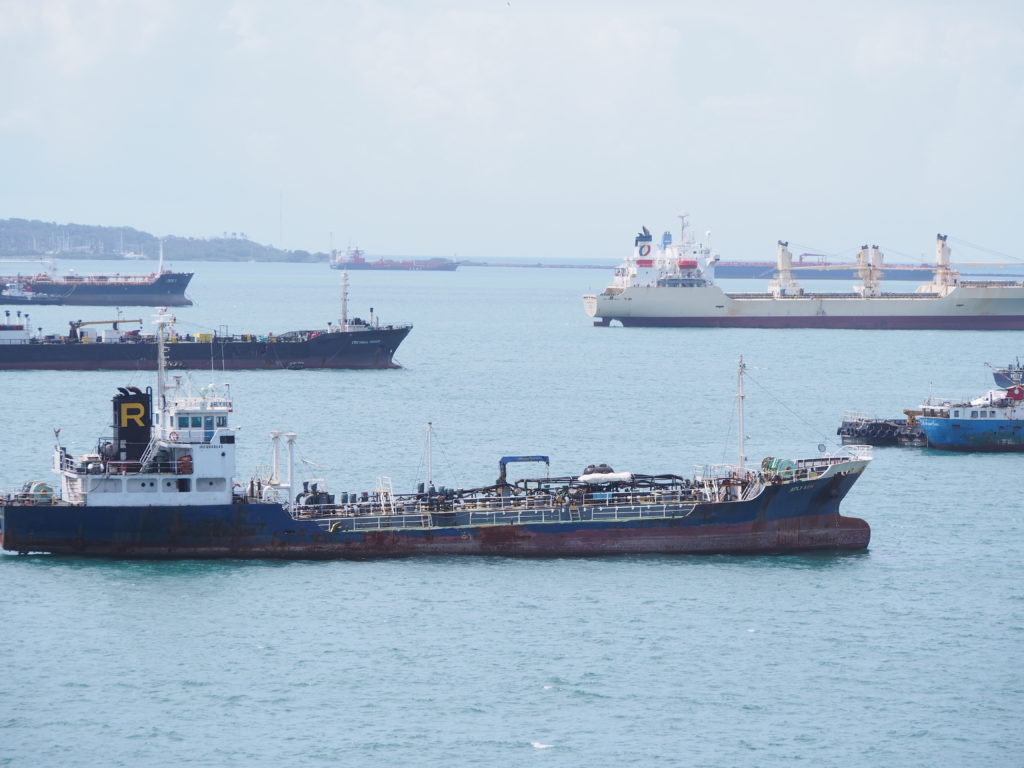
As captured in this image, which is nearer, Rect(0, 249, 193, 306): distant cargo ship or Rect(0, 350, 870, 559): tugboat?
Rect(0, 350, 870, 559): tugboat

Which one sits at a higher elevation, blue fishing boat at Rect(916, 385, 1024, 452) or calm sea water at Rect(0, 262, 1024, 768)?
blue fishing boat at Rect(916, 385, 1024, 452)

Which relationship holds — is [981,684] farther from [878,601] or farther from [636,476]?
[636,476]

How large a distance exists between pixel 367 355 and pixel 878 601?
6253cm

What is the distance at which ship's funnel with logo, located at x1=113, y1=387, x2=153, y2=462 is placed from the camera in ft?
143

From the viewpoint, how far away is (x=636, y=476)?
45406 mm

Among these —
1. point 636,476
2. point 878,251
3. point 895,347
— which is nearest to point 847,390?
point 895,347

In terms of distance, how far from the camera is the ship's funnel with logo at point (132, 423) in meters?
43.7

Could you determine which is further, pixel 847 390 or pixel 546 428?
pixel 847 390

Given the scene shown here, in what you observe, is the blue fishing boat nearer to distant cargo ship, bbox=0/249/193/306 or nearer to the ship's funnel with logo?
the ship's funnel with logo

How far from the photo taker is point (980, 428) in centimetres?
6619

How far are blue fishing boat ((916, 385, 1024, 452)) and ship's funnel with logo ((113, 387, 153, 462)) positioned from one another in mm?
35300

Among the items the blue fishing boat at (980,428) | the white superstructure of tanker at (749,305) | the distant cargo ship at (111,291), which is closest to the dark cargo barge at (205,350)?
the blue fishing boat at (980,428)

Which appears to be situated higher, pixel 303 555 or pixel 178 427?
pixel 178 427

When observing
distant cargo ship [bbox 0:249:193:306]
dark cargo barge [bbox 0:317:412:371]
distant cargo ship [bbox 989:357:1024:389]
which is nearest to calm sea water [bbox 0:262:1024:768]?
distant cargo ship [bbox 989:357:1024:389]
